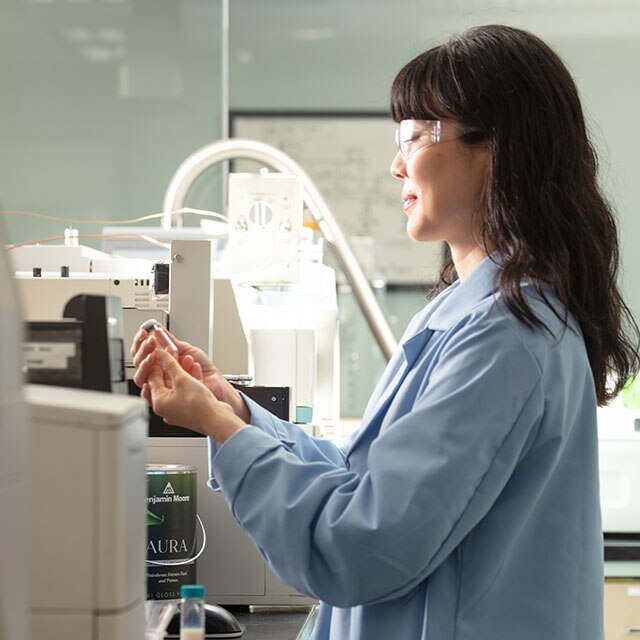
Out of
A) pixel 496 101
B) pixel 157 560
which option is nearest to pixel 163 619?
pixel 157 560

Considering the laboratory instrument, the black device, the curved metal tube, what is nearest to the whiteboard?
the curved metal tube

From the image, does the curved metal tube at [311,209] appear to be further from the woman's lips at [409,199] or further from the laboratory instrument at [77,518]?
the laboratory instrument at [77,518]

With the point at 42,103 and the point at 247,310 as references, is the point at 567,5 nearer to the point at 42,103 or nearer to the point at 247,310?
the point at 42,103

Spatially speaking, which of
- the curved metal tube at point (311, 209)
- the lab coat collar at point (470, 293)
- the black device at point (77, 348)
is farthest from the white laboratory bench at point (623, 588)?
the black device at point (77, 348)

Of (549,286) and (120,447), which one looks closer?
(120,447)

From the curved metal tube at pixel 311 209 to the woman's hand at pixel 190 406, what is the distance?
987mm

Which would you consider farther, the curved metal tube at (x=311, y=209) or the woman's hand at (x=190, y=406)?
the curved metal tube at (x=311, y=209)

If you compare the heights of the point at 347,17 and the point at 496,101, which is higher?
the point at 347,17

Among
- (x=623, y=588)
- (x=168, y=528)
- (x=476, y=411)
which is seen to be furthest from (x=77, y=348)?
(x=623, y=588)

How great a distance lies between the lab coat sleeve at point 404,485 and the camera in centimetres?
99

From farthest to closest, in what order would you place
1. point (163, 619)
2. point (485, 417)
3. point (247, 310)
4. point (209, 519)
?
point (247, 310)
point (209, 519)
point (163, 619)
point (485, 417)

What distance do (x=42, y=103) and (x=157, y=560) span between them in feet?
10.4

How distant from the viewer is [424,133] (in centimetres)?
120

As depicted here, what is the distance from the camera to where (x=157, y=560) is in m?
1.46
